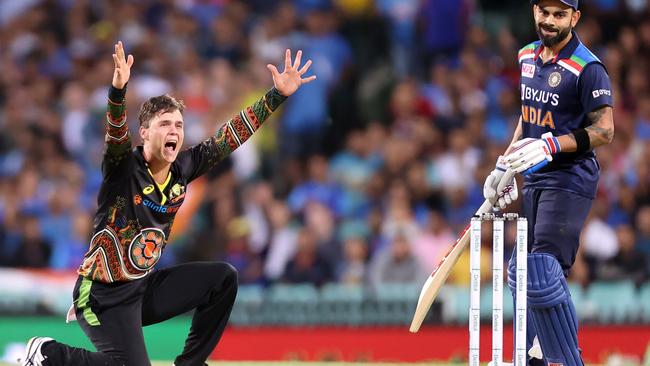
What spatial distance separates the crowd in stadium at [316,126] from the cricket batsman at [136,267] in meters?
4.10

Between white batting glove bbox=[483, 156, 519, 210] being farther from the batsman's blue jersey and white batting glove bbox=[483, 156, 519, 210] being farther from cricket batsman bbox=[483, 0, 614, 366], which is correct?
the batsman's blue jersey

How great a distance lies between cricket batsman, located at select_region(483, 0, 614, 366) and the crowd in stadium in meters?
3.96

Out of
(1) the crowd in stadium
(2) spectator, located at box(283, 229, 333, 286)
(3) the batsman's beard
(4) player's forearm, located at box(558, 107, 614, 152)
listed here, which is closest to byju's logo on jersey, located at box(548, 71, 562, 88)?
(3) the batsman's beard

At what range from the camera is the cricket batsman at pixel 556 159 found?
5801 mm

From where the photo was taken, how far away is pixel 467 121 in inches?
462

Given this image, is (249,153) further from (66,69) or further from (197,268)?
(197,268)

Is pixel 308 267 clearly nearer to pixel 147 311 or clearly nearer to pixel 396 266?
pixel 396 266

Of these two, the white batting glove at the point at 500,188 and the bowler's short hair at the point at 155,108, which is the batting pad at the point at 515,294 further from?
the bowler's short hair at the point at 155,108

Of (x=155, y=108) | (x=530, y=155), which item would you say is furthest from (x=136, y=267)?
(x=530, y=155)

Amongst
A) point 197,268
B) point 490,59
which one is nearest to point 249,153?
point 490,59

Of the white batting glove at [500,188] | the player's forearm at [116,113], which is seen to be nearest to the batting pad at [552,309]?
the white batting glove at [500,188]

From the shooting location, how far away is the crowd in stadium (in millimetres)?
10648

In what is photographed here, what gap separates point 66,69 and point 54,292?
3.22 m

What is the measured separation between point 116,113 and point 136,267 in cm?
86
